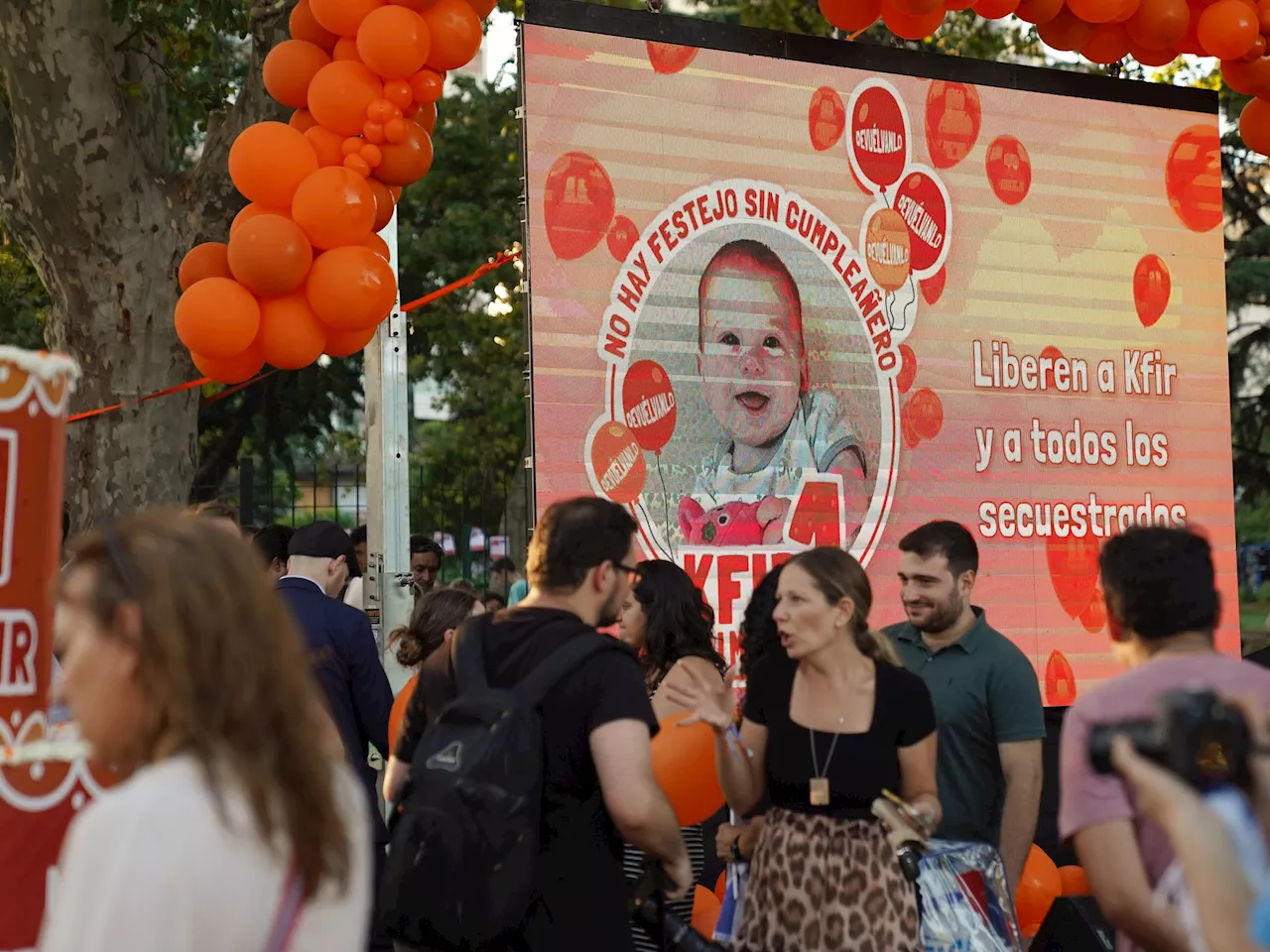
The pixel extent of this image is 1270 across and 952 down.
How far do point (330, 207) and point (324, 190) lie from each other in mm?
63

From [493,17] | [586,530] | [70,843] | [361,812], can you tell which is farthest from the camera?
[493,17]

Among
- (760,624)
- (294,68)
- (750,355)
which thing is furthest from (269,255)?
(750,355)

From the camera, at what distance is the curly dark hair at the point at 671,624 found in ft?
16.0

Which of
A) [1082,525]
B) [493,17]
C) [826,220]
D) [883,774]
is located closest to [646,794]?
[883,774]

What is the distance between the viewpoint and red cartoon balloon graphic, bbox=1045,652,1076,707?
7.96m

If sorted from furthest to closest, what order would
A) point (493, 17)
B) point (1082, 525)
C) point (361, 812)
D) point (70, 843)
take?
1. point (493, 17)
2. point (1082, 525)
3. point (361, 812)
4. point (70, 843)

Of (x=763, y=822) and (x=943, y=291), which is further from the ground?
(x=943, y=291)

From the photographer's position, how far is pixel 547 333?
662 cm

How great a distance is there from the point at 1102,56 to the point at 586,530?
5092mm

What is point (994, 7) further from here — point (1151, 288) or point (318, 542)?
point (318, 542)

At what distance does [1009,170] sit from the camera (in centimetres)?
812

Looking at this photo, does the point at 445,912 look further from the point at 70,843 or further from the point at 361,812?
the point at 70,843

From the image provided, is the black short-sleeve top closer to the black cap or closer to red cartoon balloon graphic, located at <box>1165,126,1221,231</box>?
the black cap

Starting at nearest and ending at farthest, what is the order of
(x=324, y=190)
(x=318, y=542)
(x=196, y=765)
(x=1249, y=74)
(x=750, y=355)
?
(x=196, y=765) → (x=318, y=542) → (x=324, y=190) → (x=750, y=355) → (x=1249, y=74)
